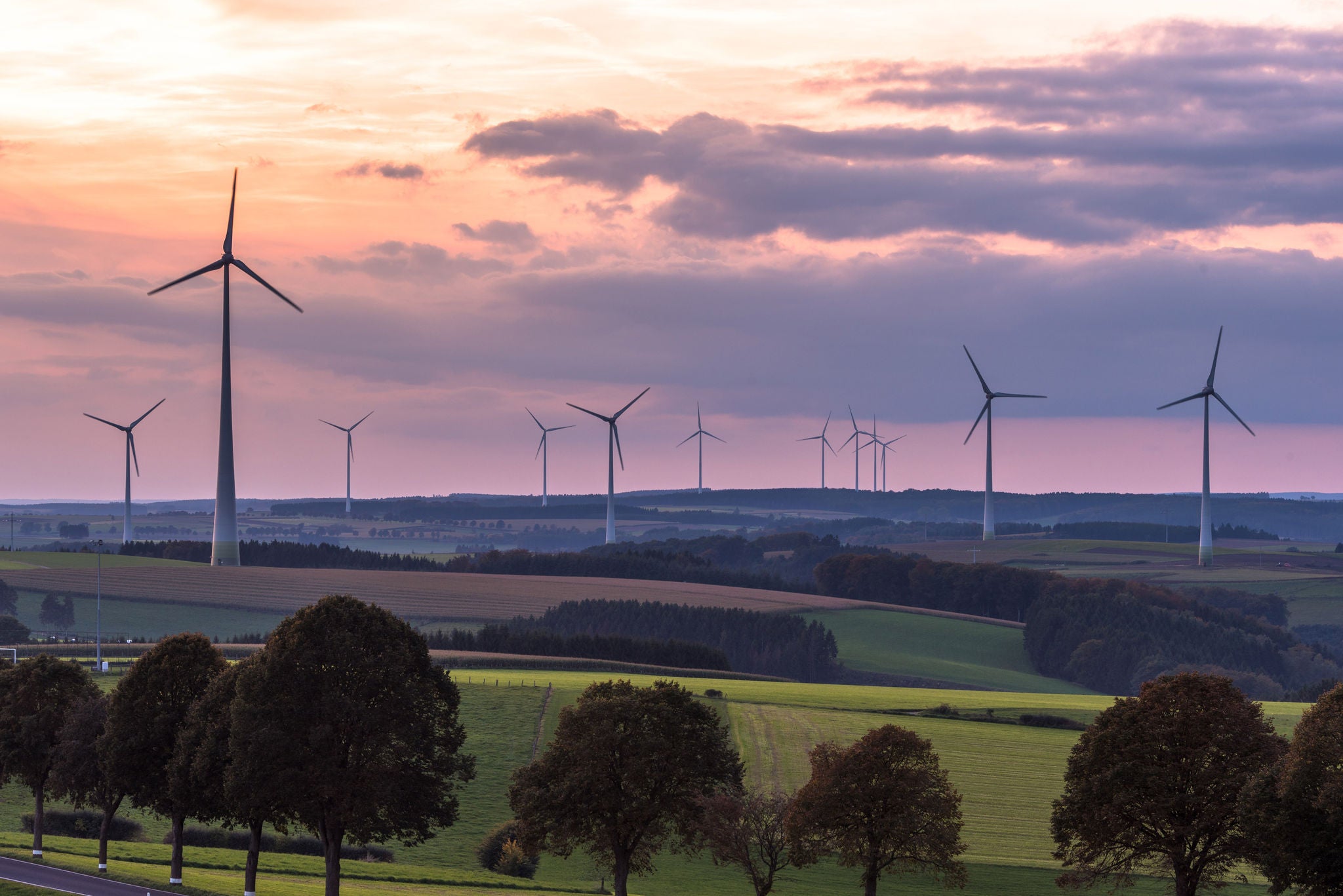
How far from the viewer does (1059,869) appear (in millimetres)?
87625

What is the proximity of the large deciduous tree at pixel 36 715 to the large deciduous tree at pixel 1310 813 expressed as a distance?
61225 millimetres

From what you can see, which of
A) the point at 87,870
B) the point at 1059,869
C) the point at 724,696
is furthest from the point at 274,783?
the point at 724,696

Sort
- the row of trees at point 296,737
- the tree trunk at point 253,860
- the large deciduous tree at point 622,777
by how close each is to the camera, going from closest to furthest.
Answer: the row of trees at point 296,737
the tree trunk at point 253,860
the large deciduous tree at point 622,777

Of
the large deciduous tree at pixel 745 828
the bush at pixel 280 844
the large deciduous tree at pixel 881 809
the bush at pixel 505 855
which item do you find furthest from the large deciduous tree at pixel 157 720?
the large deciduous tree at pixel 881 809

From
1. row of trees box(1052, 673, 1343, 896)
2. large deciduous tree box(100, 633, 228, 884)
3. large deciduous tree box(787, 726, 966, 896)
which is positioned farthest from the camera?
large deciduous tree box(100, 633, 228, 884)

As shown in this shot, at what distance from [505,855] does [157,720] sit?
22.7m

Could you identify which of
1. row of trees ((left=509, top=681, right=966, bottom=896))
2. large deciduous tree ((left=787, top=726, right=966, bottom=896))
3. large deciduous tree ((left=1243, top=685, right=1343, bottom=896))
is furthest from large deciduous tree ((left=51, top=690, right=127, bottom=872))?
large deciduous tree ((left=1243, top=685, right=1343, bottom=896))

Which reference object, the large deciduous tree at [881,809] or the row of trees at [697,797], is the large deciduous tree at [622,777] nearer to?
the row of trees at [697,797]

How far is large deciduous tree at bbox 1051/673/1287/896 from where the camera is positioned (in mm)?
60312

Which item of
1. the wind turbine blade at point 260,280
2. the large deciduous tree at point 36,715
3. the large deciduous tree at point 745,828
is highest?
the wind turbine blade at point 260,280

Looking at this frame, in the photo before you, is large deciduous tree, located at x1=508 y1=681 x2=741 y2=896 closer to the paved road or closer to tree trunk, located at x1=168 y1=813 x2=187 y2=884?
tree trunk, located at x1=168 y1=813 x2=187 y2=884

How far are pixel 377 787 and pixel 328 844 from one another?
3.91 meters

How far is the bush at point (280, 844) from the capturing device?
89.5 meters

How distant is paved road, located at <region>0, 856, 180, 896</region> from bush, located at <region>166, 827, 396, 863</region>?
18.2 m
